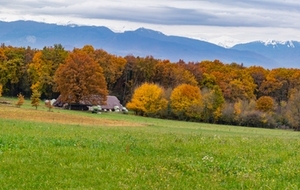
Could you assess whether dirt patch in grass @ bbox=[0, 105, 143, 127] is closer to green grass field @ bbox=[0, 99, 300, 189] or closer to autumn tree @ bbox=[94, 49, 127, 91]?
green grass field @ bbox=[0, 99, 300, 189]

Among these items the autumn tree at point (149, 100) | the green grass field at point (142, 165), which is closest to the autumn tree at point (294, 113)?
the autumn tree at point (149, 100)

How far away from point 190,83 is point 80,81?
36138mm

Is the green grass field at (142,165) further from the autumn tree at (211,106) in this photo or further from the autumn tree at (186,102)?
the autumn tree at (186,102)

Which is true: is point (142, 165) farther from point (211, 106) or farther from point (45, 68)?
point (45, 68)

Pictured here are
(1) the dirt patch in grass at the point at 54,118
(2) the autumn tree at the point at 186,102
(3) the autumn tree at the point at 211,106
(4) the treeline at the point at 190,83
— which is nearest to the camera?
(1) the dirt patch in grass at the point at 54,118

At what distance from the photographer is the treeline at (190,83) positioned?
92.1 metres

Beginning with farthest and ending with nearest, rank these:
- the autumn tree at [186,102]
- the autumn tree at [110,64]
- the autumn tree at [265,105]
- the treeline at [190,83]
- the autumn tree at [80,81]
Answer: the autumn tree at [110,64] → the autumn tree at [265,105] → the treeline at [190,83] → the autumn tree at [186,102] → the autumn tree at [80,81]

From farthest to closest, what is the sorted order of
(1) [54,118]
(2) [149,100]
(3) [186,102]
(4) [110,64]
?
(4) [110,64] → (2) [149,100] → (3) [186,102] → (1) [54,118]

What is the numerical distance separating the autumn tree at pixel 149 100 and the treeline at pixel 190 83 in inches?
27.7

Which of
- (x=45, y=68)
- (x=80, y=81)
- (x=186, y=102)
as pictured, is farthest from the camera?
(x=45, y=68)

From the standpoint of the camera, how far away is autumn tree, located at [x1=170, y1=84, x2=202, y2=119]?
91438 mm

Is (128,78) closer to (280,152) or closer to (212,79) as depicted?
(212,79)

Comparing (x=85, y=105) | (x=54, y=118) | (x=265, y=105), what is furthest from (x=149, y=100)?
(x=54, y=118)

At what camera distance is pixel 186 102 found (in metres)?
91.6
